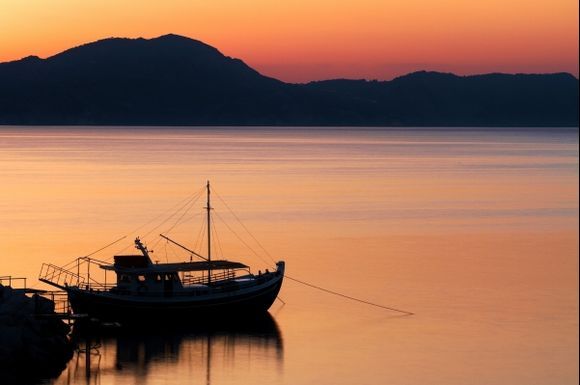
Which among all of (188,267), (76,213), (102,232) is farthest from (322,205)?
(188,267)

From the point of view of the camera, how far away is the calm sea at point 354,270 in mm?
49062

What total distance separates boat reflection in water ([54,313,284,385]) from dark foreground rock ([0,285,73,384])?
70 centimetres

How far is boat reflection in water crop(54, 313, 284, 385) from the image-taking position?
154 feet

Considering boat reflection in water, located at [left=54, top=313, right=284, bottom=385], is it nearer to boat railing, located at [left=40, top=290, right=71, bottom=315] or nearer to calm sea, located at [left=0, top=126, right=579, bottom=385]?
calm sea, located at [left=0, top=126, right=579, bottom=385]

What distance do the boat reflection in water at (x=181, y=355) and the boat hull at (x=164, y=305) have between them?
0.57 metres

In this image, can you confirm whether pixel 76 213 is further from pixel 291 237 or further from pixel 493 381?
pixel 493 381

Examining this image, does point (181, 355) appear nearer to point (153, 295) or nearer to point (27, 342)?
point (153, 295)

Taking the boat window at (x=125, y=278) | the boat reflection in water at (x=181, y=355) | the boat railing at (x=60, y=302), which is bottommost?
the boat reflection in water at (x=181, y=355)

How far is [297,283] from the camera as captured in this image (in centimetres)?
6912

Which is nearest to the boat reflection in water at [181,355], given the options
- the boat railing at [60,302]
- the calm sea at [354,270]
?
the calm sea at [354,270]

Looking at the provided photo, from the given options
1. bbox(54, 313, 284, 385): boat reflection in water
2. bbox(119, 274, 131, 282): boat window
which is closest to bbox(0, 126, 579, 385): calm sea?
bbox(54, 313, 284, 385): boat reflection in water

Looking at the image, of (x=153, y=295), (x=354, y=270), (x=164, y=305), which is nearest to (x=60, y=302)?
(x=153, y=295)

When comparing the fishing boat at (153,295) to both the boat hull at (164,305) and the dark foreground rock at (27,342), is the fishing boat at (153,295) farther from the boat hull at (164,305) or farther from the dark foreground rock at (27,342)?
the dark foreground rock at (27,342)

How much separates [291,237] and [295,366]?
146 ft
